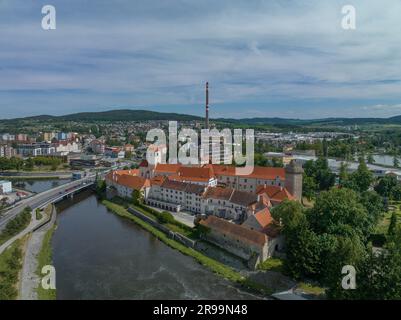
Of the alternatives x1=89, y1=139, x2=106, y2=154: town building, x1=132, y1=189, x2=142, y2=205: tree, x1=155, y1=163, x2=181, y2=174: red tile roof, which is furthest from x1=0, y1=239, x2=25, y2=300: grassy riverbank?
x1=89, y1=139, x2=106, y2=154: town building

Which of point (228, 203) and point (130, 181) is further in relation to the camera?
point (130, 181)

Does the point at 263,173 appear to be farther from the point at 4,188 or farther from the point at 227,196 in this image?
the point at 4,188

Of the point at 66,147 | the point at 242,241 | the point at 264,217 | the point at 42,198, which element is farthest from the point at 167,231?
the point at 66,147

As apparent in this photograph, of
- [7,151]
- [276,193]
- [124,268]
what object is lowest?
[124,268]

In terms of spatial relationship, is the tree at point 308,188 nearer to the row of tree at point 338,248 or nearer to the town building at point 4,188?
the row of tree at point 338,248

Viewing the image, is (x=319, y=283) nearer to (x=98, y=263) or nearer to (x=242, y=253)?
(x=242, y=253)

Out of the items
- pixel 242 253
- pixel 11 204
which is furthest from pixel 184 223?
pixel 11 204
